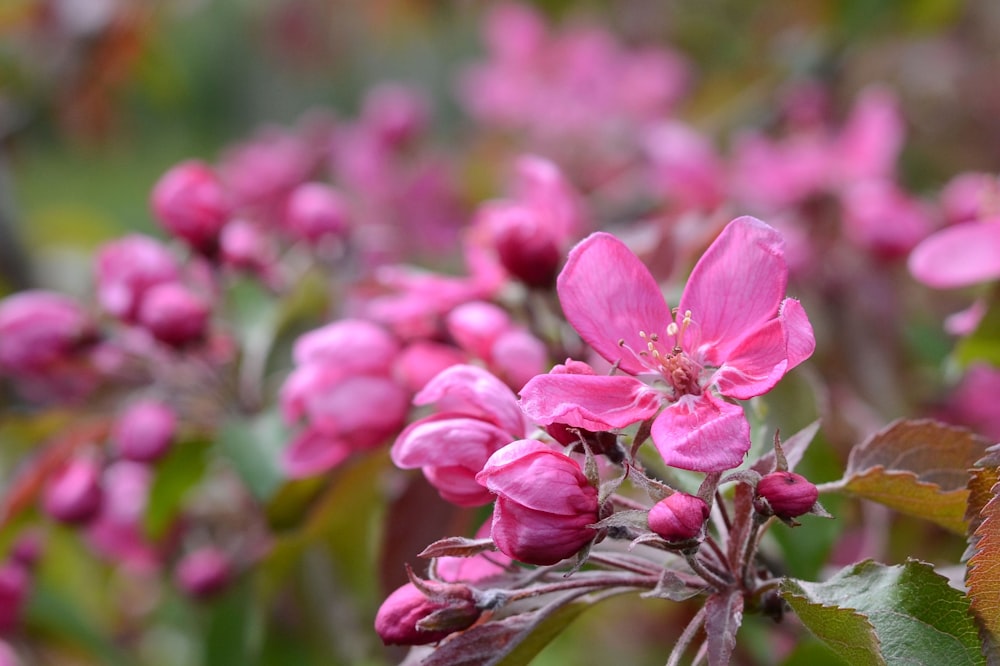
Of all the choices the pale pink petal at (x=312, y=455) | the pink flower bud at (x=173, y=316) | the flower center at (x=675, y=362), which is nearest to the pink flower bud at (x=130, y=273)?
the pink flower bud at (x=173, y=316)

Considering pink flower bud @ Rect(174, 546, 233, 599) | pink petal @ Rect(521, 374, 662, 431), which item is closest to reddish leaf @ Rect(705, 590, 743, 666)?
pink petal @ Rect(521, 374, 662, 431)

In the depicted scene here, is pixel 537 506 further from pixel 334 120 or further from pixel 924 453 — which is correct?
pixel 334 120

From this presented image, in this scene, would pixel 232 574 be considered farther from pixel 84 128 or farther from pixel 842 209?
pixel 84 128

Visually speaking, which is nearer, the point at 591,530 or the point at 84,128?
the point at 591,530

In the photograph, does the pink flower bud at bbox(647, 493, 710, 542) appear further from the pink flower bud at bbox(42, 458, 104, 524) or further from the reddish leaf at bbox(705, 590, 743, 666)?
the pink flower bud at bbox(42, 458, 104, 524)

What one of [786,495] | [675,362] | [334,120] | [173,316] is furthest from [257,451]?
[334,120]

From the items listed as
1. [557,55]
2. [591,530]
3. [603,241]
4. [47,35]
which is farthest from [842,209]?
[47,35]
